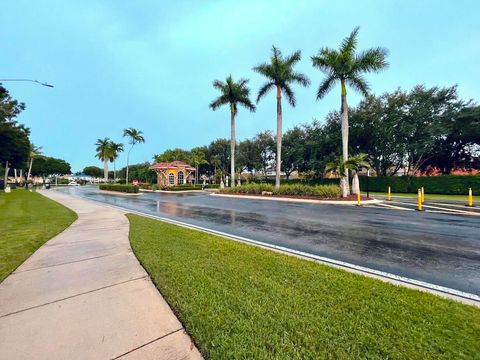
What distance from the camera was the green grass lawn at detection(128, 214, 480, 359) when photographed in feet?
6.73

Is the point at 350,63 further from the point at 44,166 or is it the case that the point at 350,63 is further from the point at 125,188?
the point at 44,166

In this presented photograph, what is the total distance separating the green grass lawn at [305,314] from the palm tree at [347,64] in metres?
16.2

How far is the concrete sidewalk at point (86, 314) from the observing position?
2.10 m

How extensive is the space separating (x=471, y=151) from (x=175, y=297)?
1356 inches

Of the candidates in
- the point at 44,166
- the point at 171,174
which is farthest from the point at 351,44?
the point at 44,166

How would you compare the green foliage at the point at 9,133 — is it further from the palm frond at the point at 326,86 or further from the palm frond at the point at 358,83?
the palm frond at the point at 358,83

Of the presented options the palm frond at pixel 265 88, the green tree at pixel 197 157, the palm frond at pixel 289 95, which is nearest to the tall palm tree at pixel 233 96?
the palm frond at pixel 265 88

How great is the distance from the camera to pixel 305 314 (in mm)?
2568

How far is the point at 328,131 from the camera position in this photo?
102ft

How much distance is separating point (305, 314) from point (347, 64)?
21.2m

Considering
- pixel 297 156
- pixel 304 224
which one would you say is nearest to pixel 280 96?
pixel 297 156

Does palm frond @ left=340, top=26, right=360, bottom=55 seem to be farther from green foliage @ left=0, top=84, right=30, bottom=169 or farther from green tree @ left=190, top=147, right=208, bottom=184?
green tree @ left=190, top=147, right=208, bottom=184

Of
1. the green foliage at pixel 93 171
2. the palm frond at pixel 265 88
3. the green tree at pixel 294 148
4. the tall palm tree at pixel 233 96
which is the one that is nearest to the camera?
the palm frond at pixel 265 88

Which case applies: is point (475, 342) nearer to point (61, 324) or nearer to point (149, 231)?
point (61, 324)
